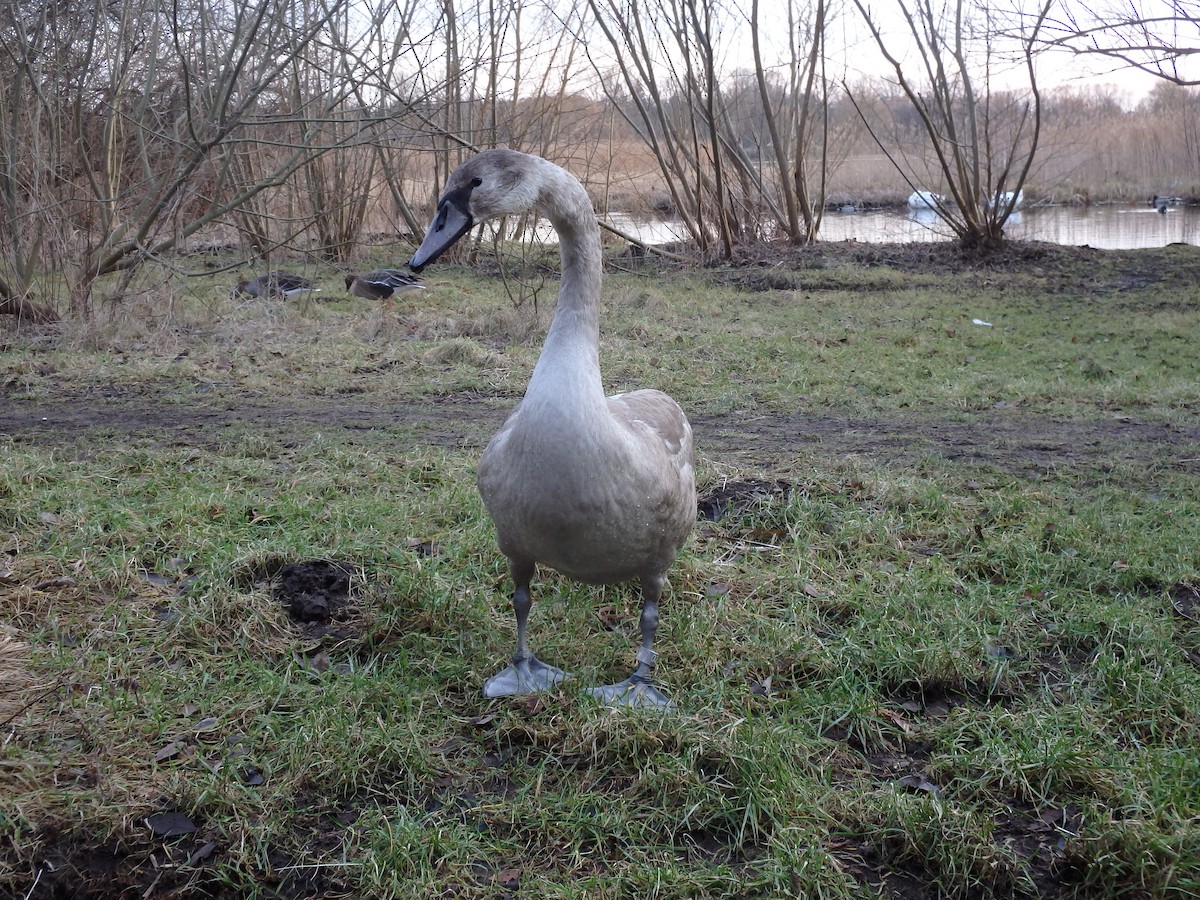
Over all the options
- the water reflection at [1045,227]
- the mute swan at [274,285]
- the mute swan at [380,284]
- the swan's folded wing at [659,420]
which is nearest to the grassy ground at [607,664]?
the swan's folded wing at [659,420]

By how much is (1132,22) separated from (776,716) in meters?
10.6

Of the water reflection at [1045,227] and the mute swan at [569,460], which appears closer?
the mute swan at [569,460]

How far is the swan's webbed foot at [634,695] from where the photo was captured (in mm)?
3325

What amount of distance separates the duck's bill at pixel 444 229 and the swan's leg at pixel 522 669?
108 centimetres

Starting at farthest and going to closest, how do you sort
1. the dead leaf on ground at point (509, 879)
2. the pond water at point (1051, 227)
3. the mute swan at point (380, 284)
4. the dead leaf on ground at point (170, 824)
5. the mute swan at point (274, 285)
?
1. the pond water at point (1051, 227)
2. the mute swan at point (380, 284)
3. the mute swan at point (274, 285)
4. the dead leaf on ground at point (170, 824)
5. the dead leaf on ground at point (509, 879)

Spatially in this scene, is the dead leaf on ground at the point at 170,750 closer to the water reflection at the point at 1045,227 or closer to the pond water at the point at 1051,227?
the water reflection at the point at 1045,227

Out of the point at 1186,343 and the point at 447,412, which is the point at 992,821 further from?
the point at 1186,343

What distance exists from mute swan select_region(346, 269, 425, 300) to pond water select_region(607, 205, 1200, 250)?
5674 mm

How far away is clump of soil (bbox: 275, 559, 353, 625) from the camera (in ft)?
13.1

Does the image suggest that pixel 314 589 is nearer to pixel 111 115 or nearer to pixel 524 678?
pixel 524 678

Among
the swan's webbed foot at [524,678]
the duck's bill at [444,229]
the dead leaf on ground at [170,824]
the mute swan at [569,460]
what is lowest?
the dead leaf on ground at [170,824]

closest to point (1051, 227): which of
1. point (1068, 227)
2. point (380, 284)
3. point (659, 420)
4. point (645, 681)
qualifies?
point (1068, 227)

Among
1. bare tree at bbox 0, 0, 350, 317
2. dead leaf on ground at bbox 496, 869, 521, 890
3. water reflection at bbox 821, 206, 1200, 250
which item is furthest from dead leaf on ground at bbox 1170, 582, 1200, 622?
water reflection at bbox 821, 206, 1200, 250

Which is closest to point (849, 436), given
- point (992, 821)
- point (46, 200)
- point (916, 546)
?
point (916, 546)
